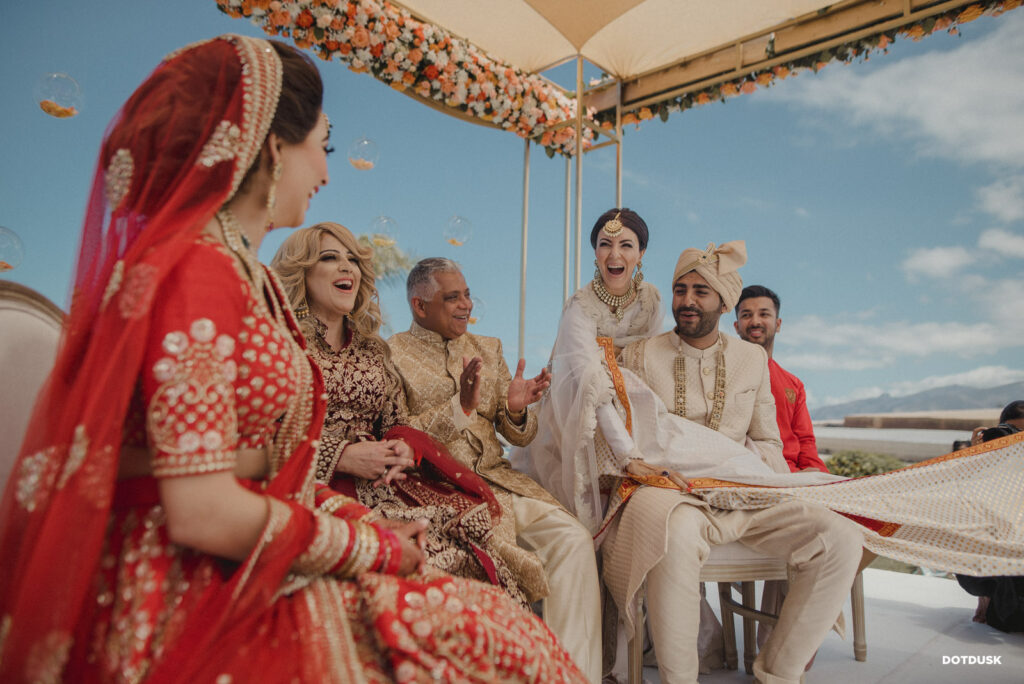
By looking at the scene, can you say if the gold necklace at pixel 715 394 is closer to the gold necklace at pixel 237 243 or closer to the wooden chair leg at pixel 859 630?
the wooden chair leg at pixel 859 630

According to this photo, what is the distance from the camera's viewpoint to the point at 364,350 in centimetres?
243

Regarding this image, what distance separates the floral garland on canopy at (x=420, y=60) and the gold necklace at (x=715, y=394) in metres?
2.72

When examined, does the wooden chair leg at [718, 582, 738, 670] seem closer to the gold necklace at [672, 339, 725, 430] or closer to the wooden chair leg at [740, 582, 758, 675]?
the wooden chair leg at [740, 582, 758, 675]

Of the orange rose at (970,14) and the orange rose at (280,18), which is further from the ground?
the orange rose at (970,14)

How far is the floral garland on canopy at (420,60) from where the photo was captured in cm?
384

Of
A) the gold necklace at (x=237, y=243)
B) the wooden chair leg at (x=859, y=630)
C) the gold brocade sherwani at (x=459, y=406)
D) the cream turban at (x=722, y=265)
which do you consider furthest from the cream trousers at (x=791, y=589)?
the gold necklace at (x=237, y=243)

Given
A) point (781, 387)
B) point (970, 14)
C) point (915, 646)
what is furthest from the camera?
point (970, 14)

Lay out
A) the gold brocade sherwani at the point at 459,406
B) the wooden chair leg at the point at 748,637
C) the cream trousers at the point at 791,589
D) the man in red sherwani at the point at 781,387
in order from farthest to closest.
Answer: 1. the man in red sherwani at the point at 781,387
2. the wooden chair leg at the point at 748,637
3. the gold brocade sherwani at the point at 459,406
4. the cream trousers at the point at 791,589

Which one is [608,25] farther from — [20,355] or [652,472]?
[20,355]

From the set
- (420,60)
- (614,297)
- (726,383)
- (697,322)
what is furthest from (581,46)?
(726,383)

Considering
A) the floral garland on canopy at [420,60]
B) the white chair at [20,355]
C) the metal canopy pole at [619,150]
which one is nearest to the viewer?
the white chair at [20,355]

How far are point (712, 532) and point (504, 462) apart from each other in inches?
35.5

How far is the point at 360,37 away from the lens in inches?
158

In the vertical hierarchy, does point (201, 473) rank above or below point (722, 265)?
below
